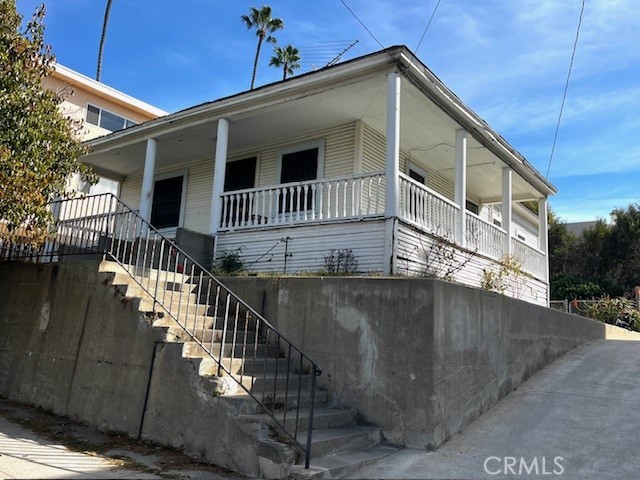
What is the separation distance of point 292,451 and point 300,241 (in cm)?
479

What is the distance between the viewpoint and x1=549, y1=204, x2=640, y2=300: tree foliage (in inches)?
1015

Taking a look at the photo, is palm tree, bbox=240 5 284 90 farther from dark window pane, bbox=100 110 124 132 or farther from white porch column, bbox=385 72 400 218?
white porch column, bbox=385 72 400 218

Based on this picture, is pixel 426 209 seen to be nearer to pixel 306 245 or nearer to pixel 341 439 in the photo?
pixel 306 245

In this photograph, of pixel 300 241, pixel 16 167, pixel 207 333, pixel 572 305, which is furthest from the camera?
pixel 572 305

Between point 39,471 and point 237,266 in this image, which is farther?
point 237,266

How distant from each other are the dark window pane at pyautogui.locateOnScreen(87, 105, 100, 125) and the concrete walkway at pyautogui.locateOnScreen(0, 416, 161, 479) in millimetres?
18087

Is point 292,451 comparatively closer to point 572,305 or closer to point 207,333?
point 207,333

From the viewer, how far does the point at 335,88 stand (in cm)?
922

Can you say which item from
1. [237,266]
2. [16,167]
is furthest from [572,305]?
[16,167]

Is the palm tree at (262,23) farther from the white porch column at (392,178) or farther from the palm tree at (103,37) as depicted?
the white porch column at (392,178)

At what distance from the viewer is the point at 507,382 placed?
737 centimetres

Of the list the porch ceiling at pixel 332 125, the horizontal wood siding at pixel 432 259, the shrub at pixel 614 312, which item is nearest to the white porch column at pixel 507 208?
the porch ceiling at pixel 332 125

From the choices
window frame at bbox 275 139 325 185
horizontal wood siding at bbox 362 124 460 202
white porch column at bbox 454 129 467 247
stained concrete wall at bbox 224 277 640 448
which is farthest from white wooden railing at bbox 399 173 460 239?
window frame at bbox 275 139 325 185

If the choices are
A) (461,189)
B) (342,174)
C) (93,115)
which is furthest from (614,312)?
(93,115)
